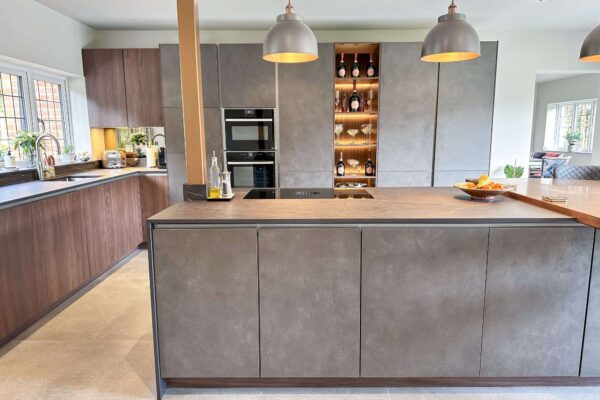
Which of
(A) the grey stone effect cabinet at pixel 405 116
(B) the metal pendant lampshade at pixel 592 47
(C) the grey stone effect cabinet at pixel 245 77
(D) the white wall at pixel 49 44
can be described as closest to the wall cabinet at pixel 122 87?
(D) the white wall at pixel 49 44

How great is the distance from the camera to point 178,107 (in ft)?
14.1

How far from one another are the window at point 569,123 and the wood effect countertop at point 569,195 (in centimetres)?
713

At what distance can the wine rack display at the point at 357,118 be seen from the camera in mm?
4539

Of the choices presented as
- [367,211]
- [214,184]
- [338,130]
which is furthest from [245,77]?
[367,211]

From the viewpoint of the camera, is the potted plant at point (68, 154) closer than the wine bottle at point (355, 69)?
Yes

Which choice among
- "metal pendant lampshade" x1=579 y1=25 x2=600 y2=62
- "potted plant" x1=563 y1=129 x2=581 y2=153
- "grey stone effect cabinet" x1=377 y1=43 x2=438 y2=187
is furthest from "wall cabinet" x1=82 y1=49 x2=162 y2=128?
"potted plant" x1=563 y1=129 x2=581 y2=153

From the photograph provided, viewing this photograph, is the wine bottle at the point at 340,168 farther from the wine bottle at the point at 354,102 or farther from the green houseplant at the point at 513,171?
the green houseplant at the point at 513,171

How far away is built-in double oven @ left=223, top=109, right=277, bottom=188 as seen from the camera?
14.4ft

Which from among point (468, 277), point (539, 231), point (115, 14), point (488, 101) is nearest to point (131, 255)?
point (115, 14)

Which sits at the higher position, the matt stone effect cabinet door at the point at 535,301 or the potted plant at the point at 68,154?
the potted plant at the point at 68,154

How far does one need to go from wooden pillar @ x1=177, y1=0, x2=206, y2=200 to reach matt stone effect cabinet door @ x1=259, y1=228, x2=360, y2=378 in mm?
748

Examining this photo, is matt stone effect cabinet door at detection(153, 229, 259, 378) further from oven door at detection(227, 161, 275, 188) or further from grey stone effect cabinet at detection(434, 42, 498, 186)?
grey stone effect cabinet at detection(434, 42, 498, 186)

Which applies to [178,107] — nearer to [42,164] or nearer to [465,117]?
[42,164]

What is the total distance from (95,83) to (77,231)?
212 cm
